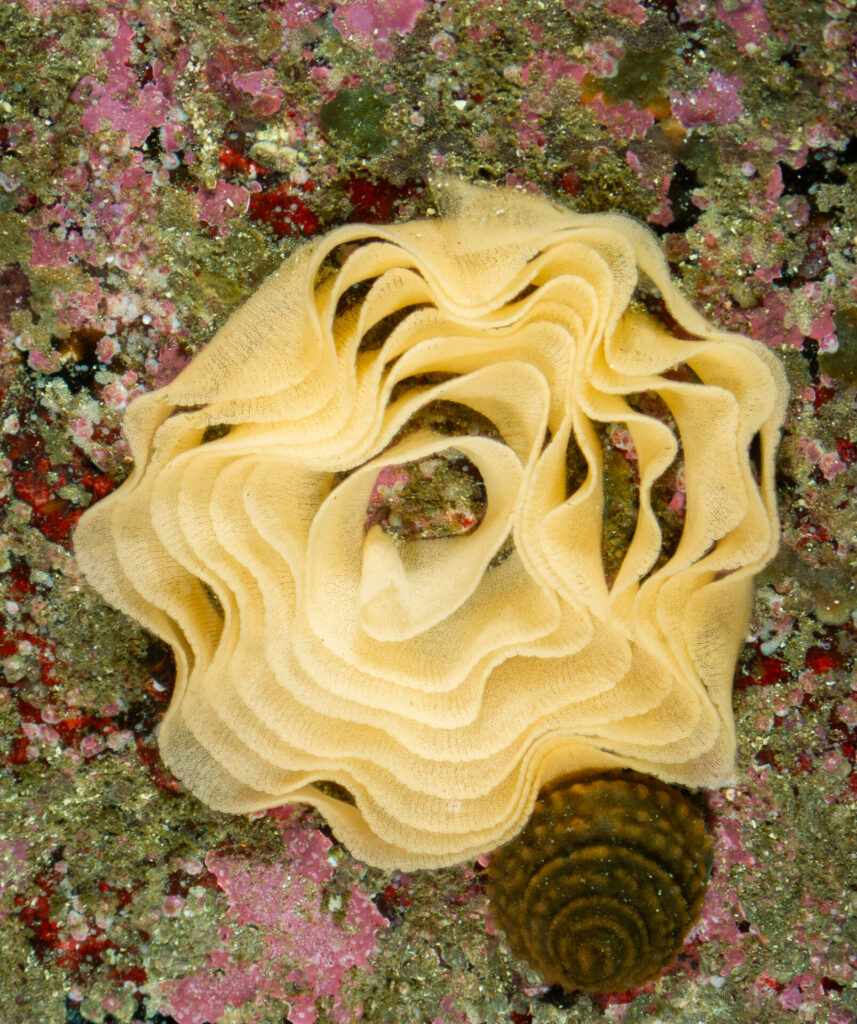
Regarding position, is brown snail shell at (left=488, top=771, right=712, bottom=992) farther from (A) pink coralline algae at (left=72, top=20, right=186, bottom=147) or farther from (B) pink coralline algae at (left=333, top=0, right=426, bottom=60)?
(A) pink coralline algae at (left=72, top=20, right=186, bottom=147)

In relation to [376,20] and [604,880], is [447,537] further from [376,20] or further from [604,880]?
[376,20]

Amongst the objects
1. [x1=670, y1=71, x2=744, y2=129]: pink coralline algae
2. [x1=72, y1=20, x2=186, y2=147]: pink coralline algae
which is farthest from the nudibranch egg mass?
[x1=72, y1=20, x2=186, y2=147]: pink coralline algae

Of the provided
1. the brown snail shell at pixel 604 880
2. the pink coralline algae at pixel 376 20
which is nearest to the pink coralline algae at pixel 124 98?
the pink coralline algae at pixel 376 20

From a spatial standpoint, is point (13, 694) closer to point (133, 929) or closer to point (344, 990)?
point (133, 929)

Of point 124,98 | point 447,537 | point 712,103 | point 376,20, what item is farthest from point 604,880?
point 124,98

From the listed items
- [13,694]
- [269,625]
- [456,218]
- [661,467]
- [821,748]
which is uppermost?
[456,218]

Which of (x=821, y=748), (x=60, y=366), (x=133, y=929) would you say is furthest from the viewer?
(x=133, y=929)

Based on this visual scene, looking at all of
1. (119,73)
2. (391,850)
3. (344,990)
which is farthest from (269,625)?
(119,73)
